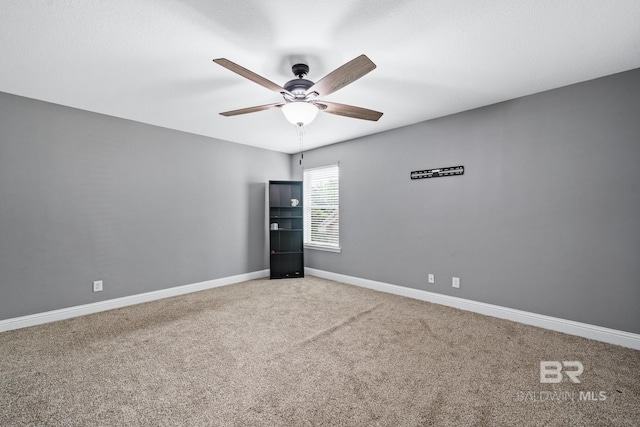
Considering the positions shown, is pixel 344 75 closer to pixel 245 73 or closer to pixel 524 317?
pixel 245 73

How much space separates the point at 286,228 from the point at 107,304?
9.31 feet

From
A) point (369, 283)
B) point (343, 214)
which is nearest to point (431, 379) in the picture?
point (369, 283)

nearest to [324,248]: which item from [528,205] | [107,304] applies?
[528,205]

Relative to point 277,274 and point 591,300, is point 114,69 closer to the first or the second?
point 277,274

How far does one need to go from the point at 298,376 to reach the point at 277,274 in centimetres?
302

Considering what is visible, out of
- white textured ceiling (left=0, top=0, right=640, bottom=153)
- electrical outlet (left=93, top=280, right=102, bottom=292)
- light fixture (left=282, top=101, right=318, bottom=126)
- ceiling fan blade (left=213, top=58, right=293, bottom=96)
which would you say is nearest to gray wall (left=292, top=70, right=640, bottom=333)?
white textured ceiling (left=0, top=0, right=640, bottom=153)

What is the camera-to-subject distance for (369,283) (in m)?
4.31

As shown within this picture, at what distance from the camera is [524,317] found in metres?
2.91

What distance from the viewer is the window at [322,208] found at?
492 cm

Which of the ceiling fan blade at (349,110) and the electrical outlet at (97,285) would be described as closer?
the ceiling fan blade at (349,110)

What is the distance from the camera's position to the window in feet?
16.1

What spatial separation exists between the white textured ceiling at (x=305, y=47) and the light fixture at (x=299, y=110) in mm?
368

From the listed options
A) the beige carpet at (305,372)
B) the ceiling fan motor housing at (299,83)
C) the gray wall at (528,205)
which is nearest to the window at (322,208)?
the gray wall at (528,205)

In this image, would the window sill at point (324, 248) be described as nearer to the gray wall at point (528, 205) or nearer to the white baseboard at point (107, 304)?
the gray wall at point (528, 205)
